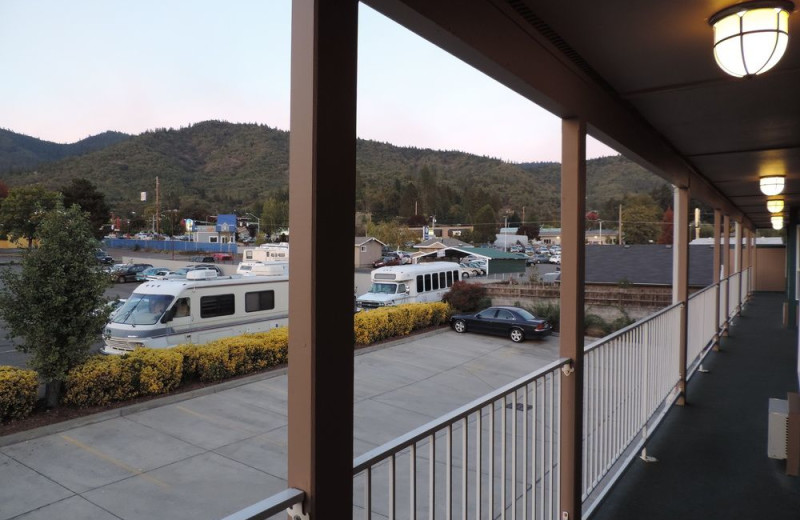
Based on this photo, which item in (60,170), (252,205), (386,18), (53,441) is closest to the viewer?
(386,18)

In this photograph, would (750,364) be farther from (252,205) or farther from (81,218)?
(252,205)

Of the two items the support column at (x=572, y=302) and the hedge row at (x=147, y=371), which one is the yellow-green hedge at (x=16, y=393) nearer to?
the hedge row at (x=147, y=371)

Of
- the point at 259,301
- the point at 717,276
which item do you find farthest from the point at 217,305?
the point at 717,276

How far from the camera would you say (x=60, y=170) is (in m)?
51.0

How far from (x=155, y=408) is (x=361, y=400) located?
3.00m

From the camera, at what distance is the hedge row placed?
6691mm

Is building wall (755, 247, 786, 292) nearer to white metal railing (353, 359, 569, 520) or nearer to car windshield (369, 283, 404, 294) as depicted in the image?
car windshield (369, 283, 404, 294)

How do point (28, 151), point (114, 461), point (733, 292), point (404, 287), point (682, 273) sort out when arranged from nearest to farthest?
point (682, 273)
point (114, 461)
point (733, 292)
point (404, 287)
point (28, 151)

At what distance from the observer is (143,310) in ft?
32.9

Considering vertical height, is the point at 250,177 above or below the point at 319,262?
above

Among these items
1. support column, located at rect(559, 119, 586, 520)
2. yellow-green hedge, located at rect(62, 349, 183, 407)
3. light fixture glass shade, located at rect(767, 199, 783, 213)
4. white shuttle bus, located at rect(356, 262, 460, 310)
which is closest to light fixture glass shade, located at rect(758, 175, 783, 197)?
light fixture glass shade, located at rect(767, 199, 783, 213)

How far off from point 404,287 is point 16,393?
1136cm

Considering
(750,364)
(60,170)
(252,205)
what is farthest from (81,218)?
(60,170)

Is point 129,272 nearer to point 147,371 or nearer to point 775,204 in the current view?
point 147,371
